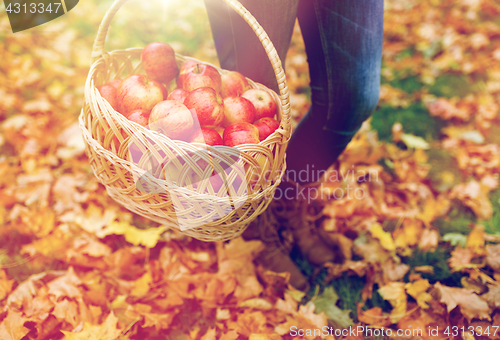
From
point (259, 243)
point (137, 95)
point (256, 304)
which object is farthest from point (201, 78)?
point (256, 304)

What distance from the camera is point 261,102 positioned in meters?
1.07

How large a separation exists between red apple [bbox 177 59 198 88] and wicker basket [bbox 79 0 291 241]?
0.30 meters

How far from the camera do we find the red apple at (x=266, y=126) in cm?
101

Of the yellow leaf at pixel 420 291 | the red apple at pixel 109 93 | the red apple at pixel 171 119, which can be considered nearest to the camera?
the red apple at pixel 171 119

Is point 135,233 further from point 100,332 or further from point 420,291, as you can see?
point 420,291

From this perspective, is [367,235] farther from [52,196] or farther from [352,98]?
[52,196]

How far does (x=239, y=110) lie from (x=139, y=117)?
331 millimetres

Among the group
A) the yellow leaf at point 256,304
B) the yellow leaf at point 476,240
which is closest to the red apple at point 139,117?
the yellow leaf at point 256,304

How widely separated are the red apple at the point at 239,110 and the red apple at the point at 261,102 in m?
0.05

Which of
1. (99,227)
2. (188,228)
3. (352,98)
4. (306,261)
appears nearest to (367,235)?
(306,261)

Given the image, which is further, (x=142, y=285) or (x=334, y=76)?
(x=142, y=285)

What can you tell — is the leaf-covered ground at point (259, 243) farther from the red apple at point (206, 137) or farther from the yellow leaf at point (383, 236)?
the red apple at point (206, 137)

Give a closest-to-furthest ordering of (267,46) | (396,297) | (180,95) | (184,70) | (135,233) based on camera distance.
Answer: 1. (267,46)
2. (180,95)
3. (184,70)
4. (396,297)
5. (135,233)

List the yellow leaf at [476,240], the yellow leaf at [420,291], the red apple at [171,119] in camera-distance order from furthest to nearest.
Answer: the yellow leaf at [476,240]
the yellow leaf at [420,291]
the red apple at [171,119]
